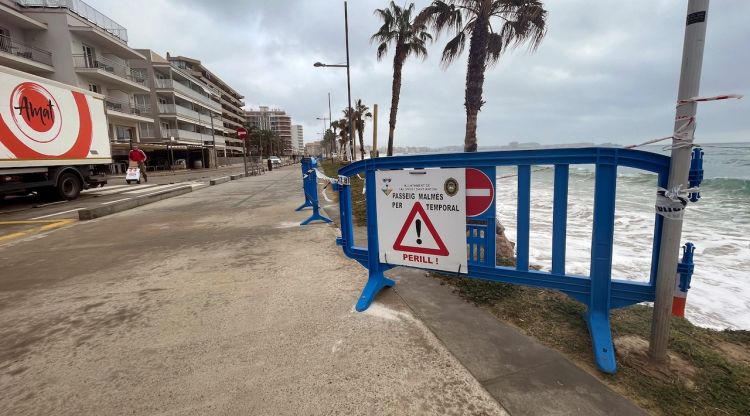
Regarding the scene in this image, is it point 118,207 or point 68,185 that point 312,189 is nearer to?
point 118,207

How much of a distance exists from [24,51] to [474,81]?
111ft

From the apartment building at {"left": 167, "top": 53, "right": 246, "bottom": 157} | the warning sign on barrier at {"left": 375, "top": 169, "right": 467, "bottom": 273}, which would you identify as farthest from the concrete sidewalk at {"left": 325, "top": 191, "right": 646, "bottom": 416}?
the apartment building at {"left": 167, "top": 53, "right": 246, "bottom": 157}

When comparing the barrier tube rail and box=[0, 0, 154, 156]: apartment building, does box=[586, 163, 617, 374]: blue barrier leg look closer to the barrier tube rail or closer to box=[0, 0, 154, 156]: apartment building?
the barrier tube rail

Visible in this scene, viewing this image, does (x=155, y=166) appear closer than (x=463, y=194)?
No

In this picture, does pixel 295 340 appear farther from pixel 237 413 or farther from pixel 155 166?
pixel 155 166

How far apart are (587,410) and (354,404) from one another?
1.36 metres

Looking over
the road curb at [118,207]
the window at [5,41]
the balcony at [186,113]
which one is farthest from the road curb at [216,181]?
the balcony at [186,113]

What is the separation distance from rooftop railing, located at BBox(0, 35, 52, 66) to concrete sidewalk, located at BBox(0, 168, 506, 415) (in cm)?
2907

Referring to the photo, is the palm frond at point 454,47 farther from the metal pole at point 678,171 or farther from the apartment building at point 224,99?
the apartment building at point 224,99

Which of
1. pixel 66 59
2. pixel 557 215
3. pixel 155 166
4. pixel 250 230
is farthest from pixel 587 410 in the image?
pixel 155 166

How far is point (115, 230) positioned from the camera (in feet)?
23.7

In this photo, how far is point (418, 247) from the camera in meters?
3.17

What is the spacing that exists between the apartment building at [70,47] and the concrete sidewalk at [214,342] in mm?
26658

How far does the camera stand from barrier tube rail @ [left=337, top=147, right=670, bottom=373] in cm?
231
